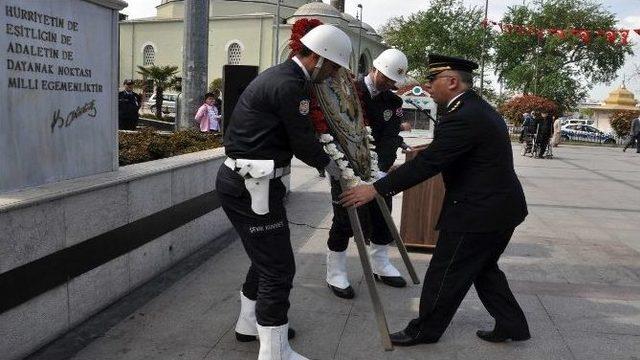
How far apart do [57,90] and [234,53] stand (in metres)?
53.1

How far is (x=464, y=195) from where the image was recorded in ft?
10.8

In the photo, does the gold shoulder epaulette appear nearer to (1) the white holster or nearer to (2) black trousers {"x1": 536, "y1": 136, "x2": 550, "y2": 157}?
(1) the white holster

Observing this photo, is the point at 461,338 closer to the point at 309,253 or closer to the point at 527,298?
the point at 527,298

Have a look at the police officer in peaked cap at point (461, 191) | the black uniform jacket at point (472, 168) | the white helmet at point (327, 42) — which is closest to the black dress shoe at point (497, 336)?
the police officer in peaked cap at point (461, 191)

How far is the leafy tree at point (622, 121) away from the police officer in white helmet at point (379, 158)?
119 feet

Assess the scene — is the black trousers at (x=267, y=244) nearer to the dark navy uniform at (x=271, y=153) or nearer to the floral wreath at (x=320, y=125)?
the dark navy uniform at (x=271, y=153)

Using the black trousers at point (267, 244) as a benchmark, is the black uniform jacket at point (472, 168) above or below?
above

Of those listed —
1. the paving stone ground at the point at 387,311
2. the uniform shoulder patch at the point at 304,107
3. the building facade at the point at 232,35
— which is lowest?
the paving stone ground at the point at 387,311

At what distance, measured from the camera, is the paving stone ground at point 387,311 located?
342 centimetres

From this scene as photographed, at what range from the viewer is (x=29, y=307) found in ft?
10.1

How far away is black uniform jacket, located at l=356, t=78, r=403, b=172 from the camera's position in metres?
4.54

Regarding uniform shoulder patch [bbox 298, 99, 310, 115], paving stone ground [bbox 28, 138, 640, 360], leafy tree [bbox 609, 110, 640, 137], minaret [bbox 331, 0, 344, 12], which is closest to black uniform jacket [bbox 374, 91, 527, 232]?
uniform shoulder patch [bbox 298, 99, 310, 115]
